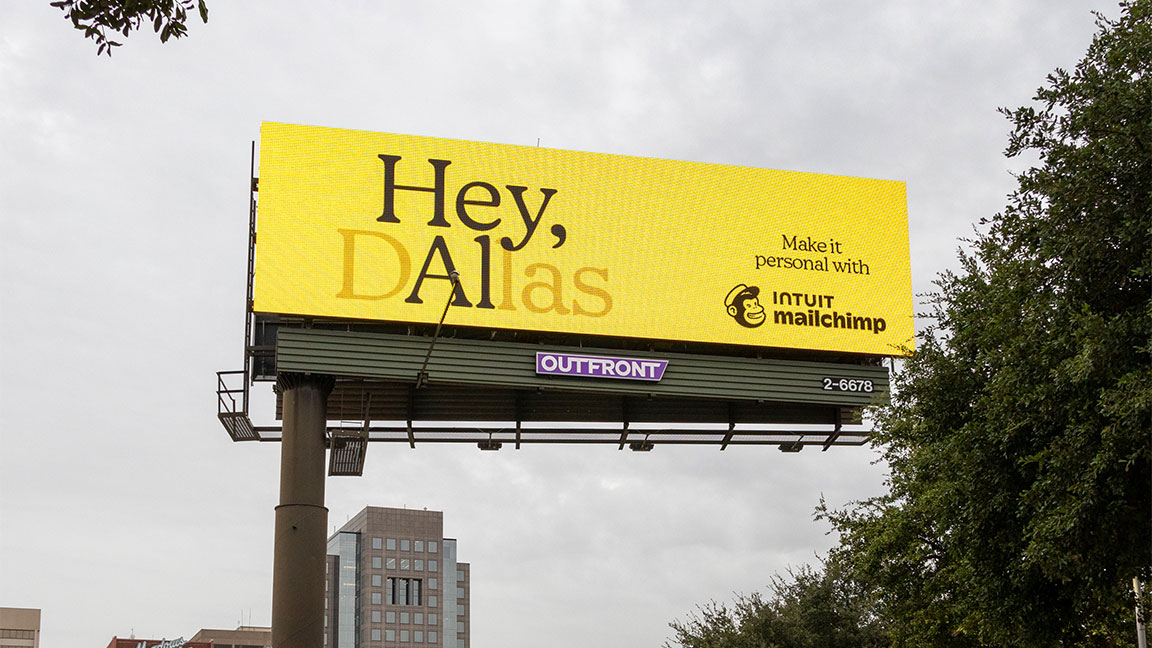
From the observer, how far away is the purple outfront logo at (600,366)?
102ft

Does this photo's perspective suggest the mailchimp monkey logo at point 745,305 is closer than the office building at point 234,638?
Yes

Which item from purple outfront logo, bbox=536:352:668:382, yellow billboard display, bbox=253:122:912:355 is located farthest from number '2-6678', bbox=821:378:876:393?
purple outfront logo, bbox=536:352:668:382

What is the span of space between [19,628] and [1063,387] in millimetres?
145725

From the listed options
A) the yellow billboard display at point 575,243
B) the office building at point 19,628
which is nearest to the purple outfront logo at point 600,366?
the yellow billboard display at point 575,243

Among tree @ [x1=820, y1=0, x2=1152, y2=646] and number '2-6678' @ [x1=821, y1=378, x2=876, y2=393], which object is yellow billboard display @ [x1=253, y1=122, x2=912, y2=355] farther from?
tree @ [x1=820, y1=0, x2=1152, y2=646]

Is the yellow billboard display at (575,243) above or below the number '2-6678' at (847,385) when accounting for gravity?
above

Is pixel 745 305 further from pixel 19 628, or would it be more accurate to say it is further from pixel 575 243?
pixel 19 628

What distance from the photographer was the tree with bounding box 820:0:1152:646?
1717 centimetres

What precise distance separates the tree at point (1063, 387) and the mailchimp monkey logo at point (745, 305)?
1050 cm

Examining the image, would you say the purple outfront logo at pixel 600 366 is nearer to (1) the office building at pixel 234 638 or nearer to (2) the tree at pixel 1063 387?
(2) the tree at pixel 1063 387

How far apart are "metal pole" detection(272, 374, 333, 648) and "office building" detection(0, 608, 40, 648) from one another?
129020 mm

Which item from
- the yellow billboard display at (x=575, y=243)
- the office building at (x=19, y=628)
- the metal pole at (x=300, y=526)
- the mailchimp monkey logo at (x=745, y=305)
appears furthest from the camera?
the office building at (x=19, y=628)

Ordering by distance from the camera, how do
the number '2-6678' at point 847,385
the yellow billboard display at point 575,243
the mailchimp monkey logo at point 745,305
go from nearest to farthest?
the yellow billboard display at point 575,243
the mailchimp monkey logo at point 745,305
the number '2-6678' at point 847,385

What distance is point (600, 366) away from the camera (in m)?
31.6
